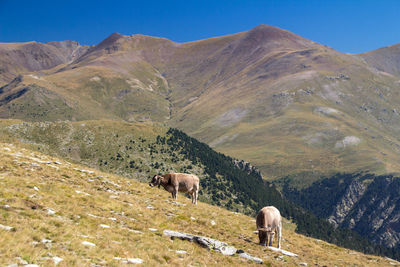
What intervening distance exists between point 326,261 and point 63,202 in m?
21.8

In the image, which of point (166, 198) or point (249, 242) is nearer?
point (249, 242)

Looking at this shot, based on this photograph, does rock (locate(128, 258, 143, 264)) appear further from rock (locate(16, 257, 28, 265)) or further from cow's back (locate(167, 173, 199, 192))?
cow's back (locate(167, 173, 199, 192))

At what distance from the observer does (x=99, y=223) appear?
64.1 ft

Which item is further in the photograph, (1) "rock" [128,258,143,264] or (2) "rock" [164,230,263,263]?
(2) "rock" [164,230,263,263]

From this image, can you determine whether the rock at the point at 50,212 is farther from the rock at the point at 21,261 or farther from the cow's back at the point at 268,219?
the cow's back at the point at 268,219

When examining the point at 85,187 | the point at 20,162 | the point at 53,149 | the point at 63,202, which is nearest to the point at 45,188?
the point at 63,202

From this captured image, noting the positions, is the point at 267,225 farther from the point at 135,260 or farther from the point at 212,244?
the point at 135,260

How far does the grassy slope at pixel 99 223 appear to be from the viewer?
1441cm

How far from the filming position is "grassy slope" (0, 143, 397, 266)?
47.3 feet

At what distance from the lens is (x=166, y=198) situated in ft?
113

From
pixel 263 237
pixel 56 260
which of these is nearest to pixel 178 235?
pixel 263 237

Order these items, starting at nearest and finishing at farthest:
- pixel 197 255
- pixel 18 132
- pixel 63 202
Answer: pixel 197 255
pixel 63 202
pixel 18 132

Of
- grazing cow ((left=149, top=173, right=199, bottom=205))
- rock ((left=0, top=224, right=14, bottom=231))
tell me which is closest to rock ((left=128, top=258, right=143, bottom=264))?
rock ((left=0, top=224, right=14, bottom=231))

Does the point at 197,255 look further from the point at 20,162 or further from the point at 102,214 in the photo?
the point at 20,162
